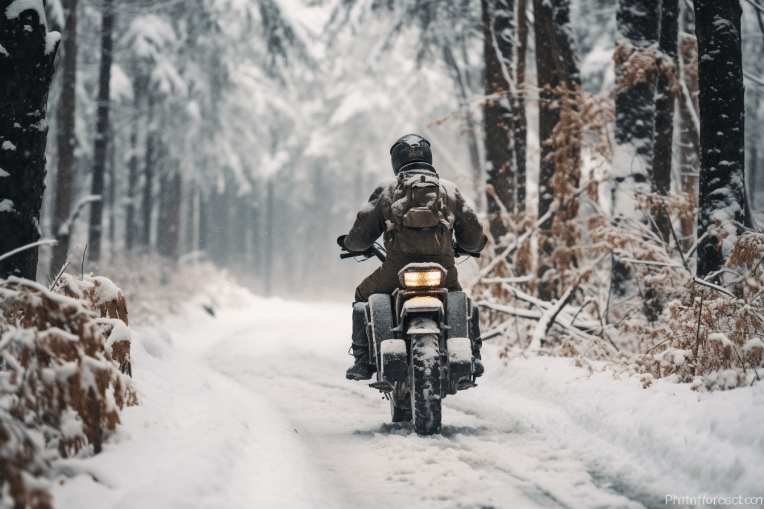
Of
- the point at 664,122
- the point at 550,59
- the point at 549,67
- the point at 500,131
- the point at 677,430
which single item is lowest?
the point at 677,430

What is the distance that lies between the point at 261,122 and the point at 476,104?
3005 centimetres

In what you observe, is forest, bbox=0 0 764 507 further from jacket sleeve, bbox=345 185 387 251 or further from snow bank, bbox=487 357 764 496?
jacket sleeve, bbox=345 185 387 251

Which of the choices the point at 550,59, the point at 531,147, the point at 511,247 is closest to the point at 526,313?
the point at 511,247

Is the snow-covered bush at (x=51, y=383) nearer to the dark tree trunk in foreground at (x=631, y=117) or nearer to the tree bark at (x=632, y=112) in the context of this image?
the dark tree trunk in foreground at (x=631, y=117)

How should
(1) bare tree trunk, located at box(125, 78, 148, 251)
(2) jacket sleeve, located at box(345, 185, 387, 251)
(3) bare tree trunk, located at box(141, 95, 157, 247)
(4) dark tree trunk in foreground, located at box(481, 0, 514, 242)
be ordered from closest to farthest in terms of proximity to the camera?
(2) jacket sleeve, located at box(345, 185, 387, 251), (4) dark tree trunk in foreground, located at box(481, 0, 514, 242), (1) bare tree trunk, located at box(125, 78, 148, 251), (3) bare tree trunk, located at box(141, 95, 157, 247)

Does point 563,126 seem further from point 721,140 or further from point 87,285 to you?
point 87,285

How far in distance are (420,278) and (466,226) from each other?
0.91 meters

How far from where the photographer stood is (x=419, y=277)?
4.86 meters

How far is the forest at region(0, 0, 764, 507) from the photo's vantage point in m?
4.91

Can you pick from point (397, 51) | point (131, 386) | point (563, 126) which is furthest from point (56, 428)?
point (397, 51)

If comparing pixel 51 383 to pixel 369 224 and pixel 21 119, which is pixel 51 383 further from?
pixel 369 224

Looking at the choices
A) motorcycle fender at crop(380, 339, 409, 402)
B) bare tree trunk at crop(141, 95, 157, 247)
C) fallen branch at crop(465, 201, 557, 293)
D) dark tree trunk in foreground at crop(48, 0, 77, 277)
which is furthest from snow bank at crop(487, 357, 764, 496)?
→ bare tree trunk at crop(141, 95, 157, 247)

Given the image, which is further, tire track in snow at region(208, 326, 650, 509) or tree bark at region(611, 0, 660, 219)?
tree bark at region(611, 0, 660, 219)

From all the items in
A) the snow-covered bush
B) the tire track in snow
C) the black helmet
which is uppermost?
the black helmet
